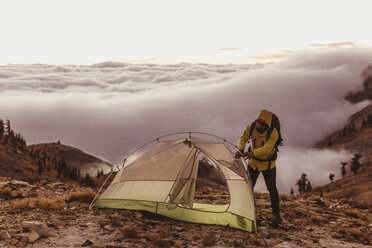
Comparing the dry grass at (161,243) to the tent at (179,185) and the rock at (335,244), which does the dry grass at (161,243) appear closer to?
the tent at (179,185)

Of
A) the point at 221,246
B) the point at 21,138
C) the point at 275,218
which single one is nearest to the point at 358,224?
the point at 275,218

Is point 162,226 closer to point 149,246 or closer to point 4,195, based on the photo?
point 149,246

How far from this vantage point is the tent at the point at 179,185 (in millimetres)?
9914

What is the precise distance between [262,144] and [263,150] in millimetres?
395

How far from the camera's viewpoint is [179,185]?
1041cm

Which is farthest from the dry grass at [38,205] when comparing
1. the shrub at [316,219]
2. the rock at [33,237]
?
the shrub at [316,219]

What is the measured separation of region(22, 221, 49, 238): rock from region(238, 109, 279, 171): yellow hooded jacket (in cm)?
540

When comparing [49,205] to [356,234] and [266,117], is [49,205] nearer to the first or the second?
[266,117]

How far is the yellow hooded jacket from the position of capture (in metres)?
8.67

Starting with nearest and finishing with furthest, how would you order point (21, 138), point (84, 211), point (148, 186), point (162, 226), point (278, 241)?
point (278, 241) → point (162, 226) → point (84, 211) → point (148, 186) → point (21, 138)

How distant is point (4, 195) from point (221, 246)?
317 inches

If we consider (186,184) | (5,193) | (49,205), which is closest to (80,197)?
(49,205)

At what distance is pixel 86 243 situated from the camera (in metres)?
7.63

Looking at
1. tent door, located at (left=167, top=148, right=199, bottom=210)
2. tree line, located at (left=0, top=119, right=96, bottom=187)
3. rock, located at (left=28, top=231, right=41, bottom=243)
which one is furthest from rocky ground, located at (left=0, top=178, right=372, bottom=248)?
tree line, located at (left=0, top=119, right=96, bottom=187)
